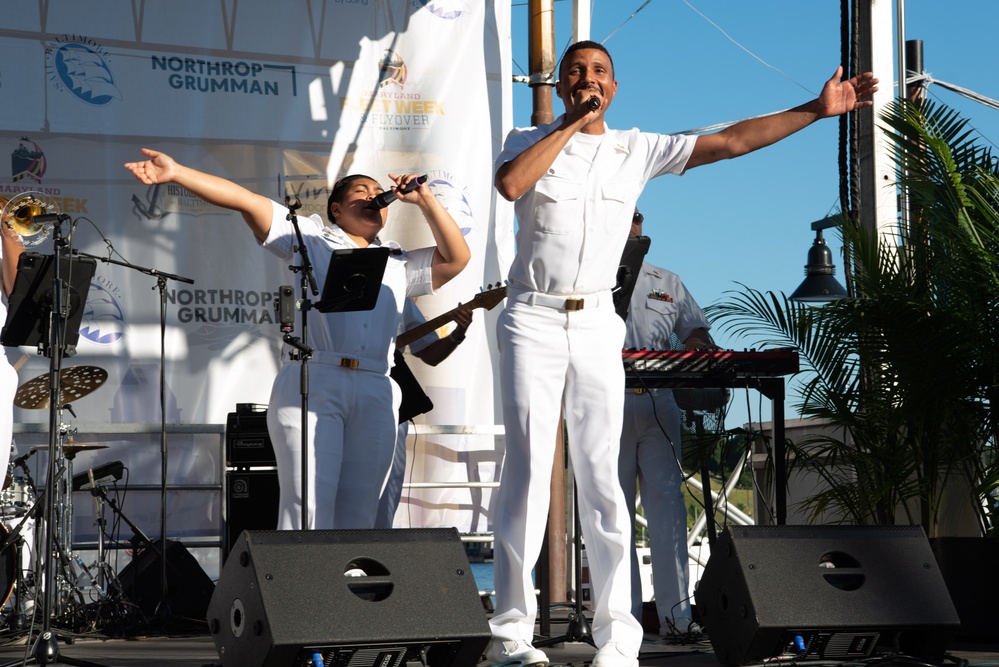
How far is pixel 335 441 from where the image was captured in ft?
14.1

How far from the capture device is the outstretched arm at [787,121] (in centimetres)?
404

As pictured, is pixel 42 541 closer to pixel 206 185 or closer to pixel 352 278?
pixel 206 185

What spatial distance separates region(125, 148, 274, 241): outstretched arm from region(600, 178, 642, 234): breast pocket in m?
1.34

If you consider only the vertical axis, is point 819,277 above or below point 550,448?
above

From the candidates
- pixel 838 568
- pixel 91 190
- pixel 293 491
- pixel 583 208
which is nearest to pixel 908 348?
pixel 838 568

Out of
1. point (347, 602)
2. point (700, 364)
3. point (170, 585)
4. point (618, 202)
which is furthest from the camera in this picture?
point (170, 585)

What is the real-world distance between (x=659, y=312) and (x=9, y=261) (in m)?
2.96

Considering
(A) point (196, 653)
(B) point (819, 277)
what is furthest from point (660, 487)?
(B) point (819, 277)

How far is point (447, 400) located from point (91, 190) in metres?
2.47

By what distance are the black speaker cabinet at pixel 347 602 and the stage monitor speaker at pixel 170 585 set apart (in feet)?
8.80

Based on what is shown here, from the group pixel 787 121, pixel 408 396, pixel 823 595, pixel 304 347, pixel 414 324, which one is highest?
pixel 787 121

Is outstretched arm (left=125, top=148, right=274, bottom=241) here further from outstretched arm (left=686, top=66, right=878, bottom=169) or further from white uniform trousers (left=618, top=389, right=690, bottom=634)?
white uniform trousers (left=618, top=389, right=690, bottom=634)

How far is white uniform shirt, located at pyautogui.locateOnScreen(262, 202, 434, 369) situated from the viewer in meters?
4.43

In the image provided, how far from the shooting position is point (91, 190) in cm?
693
